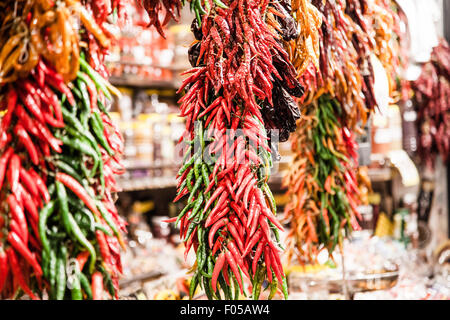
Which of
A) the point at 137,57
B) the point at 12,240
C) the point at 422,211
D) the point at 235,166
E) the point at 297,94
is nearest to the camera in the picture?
the point at 12,240

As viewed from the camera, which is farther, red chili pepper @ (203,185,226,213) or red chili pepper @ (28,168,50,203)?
red chili pepper @ (203,185,226,213)

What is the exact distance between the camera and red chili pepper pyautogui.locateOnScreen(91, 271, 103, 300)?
1.20 m

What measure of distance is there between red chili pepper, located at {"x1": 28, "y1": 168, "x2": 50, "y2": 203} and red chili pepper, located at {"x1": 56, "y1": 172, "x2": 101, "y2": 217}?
4cm

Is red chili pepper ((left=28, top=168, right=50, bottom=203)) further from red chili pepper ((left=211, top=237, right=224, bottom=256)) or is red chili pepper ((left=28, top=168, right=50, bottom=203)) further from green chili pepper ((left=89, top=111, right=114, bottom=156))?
red chili pepper ((left=211, top=237, right=224, bottom=256))

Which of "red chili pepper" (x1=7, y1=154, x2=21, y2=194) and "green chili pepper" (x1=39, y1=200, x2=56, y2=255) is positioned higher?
"red chili pepper" (x1=7, y1=154, x2=21, y2=194)

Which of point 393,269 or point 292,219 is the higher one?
point 292,219

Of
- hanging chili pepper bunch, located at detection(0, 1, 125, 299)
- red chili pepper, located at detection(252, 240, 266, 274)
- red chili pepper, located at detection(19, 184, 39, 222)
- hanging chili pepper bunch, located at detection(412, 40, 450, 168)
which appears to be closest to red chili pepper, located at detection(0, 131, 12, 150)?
hanging chili pepper bunch, located at detection(0, 1, 125, 299)

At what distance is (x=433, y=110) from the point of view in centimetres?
411

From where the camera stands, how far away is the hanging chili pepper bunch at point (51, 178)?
44.5 inches

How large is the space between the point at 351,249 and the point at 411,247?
49.0 inches

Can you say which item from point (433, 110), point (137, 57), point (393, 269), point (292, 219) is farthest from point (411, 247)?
point (137, 57)
